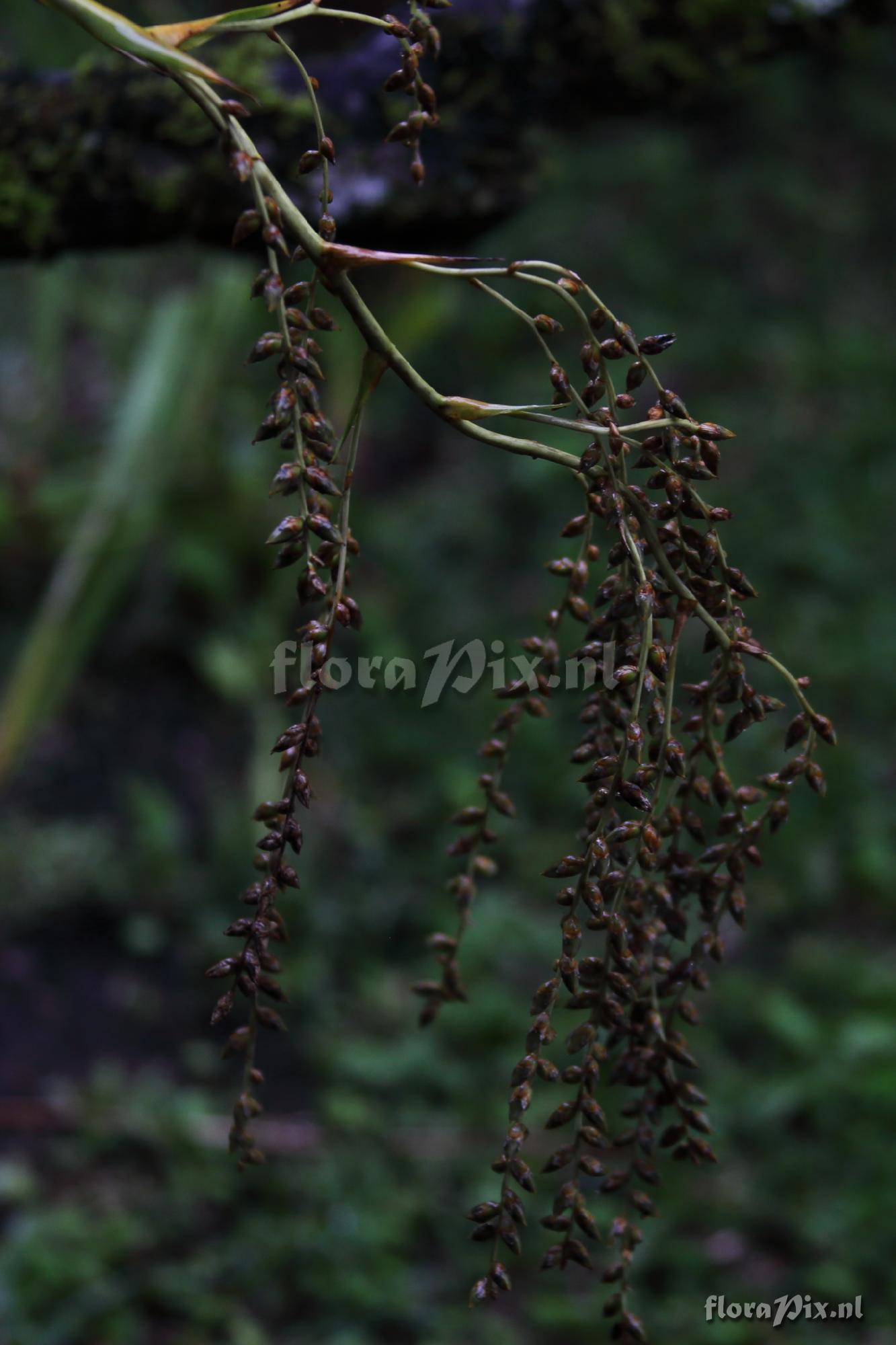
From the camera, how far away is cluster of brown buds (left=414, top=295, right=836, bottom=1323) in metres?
0.79

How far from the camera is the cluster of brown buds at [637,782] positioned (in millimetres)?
787

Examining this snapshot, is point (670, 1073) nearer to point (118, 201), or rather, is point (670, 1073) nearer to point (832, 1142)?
point (118, 201)

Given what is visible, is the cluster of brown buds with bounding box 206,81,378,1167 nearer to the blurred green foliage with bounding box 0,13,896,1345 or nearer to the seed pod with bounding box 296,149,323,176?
the seed pod with bounding box 296,149,323,176

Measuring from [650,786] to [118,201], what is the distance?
1036mm

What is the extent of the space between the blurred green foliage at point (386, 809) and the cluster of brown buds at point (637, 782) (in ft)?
5.36

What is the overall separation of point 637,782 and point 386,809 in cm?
315

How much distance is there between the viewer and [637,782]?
31.1 inches

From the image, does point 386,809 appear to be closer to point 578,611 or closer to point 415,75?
point 578,611

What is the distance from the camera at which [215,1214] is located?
267cm

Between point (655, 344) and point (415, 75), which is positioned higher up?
point (415, 75)

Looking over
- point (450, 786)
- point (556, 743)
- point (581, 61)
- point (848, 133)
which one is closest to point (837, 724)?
point (556, 743)

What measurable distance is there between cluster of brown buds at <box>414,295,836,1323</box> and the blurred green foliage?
64.3 inches

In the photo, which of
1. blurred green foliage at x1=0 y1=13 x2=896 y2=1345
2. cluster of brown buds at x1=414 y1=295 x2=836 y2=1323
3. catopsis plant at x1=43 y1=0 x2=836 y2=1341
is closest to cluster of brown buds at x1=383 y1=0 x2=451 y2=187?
catopsis plant at x1=43 y1=0 x2=836 y2=1341

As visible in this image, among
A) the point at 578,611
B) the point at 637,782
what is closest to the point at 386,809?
the point at 578,611
